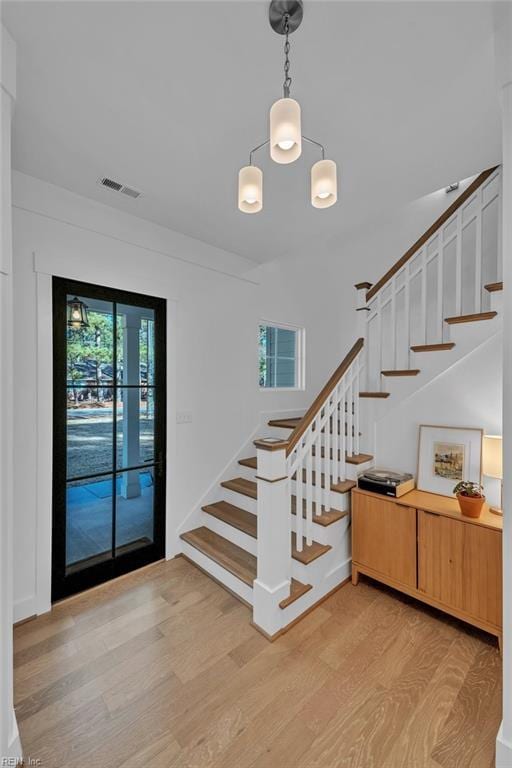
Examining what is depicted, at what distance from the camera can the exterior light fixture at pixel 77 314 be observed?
88.3 inches

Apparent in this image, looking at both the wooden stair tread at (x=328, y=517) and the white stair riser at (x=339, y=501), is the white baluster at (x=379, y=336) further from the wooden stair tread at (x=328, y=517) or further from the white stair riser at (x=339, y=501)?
the wooden stair tread at (x=328, y=517)

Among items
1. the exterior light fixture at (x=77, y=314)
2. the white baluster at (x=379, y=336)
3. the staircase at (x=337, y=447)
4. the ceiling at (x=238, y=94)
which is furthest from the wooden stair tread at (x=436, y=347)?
the exterior light fixture at (x=77, y=314)

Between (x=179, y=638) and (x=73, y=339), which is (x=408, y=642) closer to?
(x=179, y=638)

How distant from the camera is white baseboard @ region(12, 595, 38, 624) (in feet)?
6.50

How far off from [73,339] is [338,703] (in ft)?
8.48

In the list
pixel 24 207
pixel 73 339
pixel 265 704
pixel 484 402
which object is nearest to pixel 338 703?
pixel 265 704

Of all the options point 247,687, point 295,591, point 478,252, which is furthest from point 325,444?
point 478,252

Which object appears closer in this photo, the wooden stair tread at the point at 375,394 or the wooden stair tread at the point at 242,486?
the wooden stair tread at the point at 375,394

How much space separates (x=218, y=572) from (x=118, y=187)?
2812mm

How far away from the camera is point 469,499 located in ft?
6.35

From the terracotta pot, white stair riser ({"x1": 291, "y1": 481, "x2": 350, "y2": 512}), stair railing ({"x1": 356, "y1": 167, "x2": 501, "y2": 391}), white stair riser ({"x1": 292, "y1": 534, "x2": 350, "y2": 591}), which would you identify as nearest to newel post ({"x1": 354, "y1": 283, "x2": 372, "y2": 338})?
stair railing ({"x1": 356, "y1": 167, "x2": 501, "y2": 391})

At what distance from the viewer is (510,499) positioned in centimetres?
118

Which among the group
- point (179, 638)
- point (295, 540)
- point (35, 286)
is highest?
point (35, 286)

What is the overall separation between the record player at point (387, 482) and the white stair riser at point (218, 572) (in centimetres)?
110
